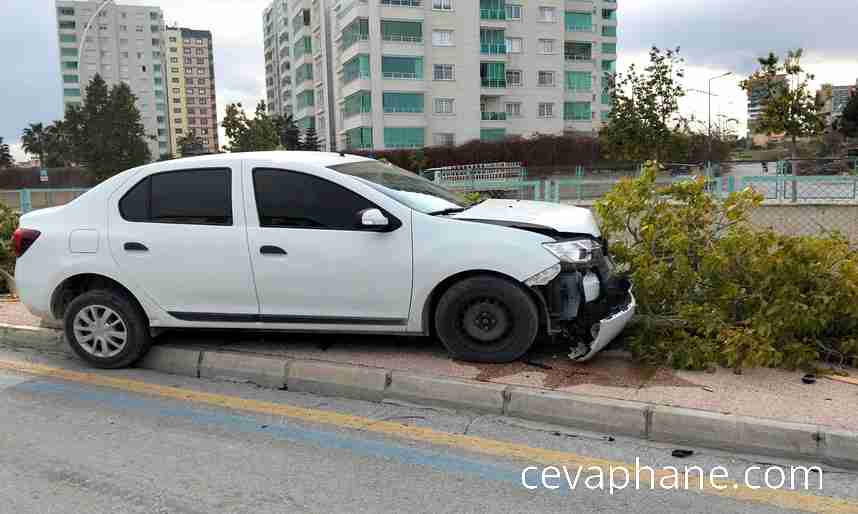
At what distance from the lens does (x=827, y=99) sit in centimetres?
2595

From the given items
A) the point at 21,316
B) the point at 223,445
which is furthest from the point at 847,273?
the point at 21,316

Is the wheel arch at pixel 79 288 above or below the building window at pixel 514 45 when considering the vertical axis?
below

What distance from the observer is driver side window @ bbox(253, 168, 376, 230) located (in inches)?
204

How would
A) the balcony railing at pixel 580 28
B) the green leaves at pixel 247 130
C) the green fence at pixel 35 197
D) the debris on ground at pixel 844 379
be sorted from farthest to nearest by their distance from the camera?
the balcony railing at pixel 580 28, the green leaves at pixel 247 130, the green fence at pixel 35 197, the debris on ground at pixel 844 379

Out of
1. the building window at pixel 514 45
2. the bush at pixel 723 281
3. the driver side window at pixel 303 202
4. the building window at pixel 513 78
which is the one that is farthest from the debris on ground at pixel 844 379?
the building window at pixel 514 45

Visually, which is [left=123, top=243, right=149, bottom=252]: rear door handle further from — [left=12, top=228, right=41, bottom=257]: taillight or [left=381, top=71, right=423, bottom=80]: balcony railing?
[left=381, top=71, right=423, bottom=80]: balcony railing

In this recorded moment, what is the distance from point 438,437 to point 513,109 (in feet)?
216

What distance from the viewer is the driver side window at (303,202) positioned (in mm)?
5180

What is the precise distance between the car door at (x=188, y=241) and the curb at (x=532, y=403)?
0.41 m

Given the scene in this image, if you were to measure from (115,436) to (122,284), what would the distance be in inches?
61.5

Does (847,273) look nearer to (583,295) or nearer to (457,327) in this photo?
(583,295)

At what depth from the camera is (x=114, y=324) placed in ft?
18.5

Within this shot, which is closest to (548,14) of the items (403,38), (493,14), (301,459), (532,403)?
(493,14)

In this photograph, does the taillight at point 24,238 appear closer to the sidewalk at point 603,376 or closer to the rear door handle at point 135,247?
the rear door handle at point 135,247
